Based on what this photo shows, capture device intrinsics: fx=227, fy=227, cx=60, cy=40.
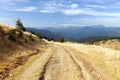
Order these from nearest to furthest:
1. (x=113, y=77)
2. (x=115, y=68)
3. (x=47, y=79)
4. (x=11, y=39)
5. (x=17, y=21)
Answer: (x=47, y=79) → (x=113, y=77) → (x=115, y=68) → (x=11, y=39) → (x=17, y=21)

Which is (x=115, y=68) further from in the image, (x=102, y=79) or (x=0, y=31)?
(x=0, y=31)

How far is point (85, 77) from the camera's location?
16.6m

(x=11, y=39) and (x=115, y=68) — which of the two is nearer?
(x=115, y=68)

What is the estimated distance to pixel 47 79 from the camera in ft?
51.7

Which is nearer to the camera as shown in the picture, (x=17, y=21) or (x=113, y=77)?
(x=113, y=77)

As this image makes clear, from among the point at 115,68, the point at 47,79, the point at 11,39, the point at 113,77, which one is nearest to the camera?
the point at 47,79

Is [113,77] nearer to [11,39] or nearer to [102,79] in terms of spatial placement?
[102,79]

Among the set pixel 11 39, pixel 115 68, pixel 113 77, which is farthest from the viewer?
pixel 11 39

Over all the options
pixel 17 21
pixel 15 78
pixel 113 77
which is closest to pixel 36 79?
pixel 15 78

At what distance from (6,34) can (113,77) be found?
31256 millimetres

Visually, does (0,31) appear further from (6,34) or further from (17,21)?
(17,21)

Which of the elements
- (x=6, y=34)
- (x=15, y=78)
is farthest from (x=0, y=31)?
(x=15, y=78)

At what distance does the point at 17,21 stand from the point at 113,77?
246ft

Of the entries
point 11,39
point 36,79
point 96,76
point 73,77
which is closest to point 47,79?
point 36,79
